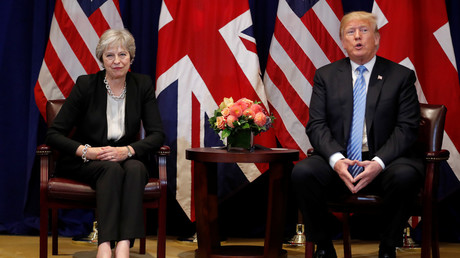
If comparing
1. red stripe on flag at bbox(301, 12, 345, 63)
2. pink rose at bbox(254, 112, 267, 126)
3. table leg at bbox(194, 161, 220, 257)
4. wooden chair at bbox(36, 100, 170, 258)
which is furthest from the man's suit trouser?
red stripe on flag at bbox(301, 12, 345, 63)

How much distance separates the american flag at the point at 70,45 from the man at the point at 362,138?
178cm

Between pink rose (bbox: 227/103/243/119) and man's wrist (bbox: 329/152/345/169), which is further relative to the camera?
pink rose (bbox: 227/103/243/119)

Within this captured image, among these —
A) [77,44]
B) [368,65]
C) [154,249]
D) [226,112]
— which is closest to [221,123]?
[226,112]

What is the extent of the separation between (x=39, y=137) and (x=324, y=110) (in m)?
2.44

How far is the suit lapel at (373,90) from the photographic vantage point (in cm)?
343

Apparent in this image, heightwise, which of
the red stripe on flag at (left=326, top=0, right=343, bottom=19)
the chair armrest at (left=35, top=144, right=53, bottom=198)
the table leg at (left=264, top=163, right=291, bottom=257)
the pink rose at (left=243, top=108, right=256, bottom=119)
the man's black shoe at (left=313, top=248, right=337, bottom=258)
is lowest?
the man's black shoe at (left=313, top=248, right=337, bottom=258)

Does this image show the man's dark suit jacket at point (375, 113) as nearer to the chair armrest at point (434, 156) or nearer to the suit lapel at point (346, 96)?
the suit lapel at point (346, 96)

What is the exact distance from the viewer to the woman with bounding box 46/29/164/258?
3381 millimetres

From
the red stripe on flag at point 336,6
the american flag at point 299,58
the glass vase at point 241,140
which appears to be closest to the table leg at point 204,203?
the glass vase at point 241,140

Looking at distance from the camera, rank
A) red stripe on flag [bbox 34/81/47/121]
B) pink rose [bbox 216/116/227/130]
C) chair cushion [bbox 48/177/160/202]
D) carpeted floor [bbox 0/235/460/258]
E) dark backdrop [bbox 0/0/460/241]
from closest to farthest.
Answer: chair cushion [bbox 48/177/160/202] < pink rose [bbox 216/116/227/130] < carpeted floor [bbox 0/235/460/258] < red stripe on flag [bbox 34/81/47/121] < dark backdrop [bbox 0/0/460/241]

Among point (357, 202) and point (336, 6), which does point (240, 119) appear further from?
point (336, 6)

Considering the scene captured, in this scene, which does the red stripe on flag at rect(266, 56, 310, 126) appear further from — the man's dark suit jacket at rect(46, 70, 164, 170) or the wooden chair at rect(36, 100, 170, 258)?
the wooden chair at rect(36, 100, 170, 258)

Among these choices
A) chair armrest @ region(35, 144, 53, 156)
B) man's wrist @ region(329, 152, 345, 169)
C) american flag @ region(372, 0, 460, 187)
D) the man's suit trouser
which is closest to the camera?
the man's suit trouser

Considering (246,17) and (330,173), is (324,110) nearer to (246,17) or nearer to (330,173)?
(330,173)
